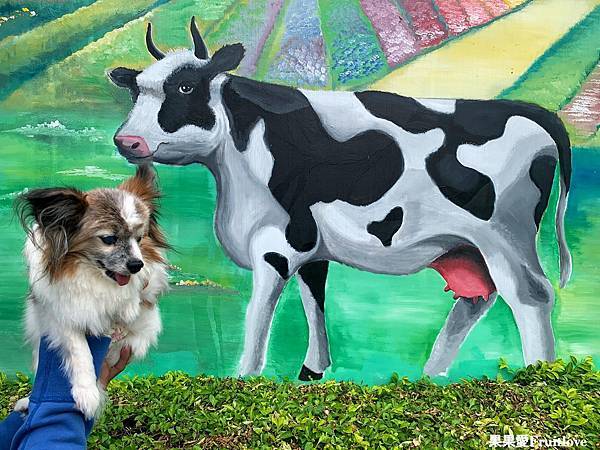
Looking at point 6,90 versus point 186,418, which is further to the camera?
point 6,90

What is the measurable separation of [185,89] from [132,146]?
1.90ft

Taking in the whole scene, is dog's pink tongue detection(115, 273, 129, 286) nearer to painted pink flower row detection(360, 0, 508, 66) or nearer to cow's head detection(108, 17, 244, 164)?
cow's head detection(108, 17, 244, 164)

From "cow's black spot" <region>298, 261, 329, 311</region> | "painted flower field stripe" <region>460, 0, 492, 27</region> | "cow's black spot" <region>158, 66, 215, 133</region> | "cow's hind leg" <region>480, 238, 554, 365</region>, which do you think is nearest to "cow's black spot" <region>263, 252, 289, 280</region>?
"cow's black spot" <region>298, 261, 329, 311</region>

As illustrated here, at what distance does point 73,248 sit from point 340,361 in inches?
100

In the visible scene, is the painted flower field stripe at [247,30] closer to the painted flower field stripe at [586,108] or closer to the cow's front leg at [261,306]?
the cow's front leg at [261,306]

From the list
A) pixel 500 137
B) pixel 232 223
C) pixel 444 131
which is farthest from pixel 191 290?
pixel 500 137

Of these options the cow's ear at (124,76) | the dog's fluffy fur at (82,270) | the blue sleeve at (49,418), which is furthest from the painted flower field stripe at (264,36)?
the blue sleeve at (49,418)

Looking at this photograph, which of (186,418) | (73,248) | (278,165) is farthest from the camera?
(278,165)

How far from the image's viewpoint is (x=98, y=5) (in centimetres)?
502

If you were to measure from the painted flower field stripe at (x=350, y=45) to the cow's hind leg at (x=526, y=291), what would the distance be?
1594 mm

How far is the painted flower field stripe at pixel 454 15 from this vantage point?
5.10 meters

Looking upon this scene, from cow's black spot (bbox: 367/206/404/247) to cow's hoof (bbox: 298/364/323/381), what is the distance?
43.9 inches

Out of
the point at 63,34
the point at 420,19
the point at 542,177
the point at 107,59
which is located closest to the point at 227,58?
the point at 107,59

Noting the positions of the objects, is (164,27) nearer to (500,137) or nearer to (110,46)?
(110,46)
